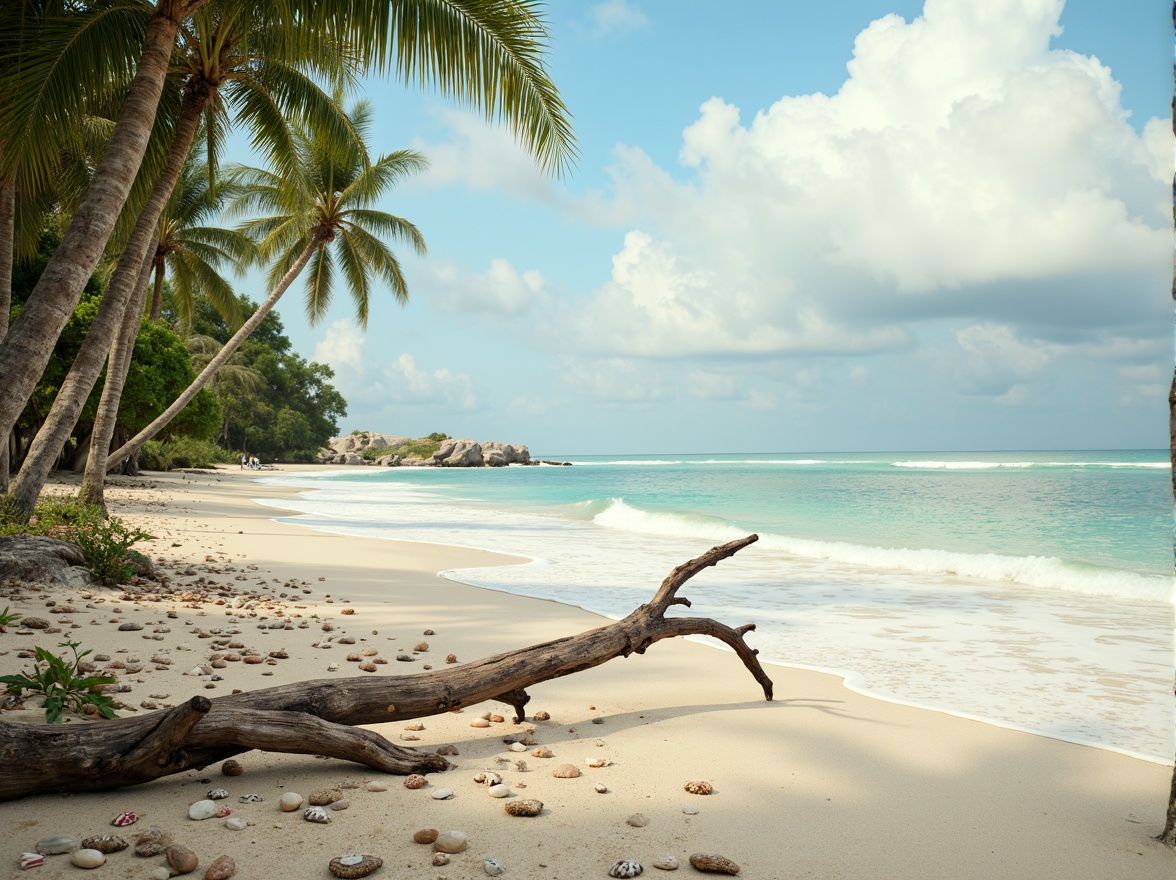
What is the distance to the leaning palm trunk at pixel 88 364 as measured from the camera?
8.72 m

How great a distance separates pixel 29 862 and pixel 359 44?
287 inches

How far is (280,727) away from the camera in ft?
10.1

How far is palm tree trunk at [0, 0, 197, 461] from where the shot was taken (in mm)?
5801

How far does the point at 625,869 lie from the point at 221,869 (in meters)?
1.30

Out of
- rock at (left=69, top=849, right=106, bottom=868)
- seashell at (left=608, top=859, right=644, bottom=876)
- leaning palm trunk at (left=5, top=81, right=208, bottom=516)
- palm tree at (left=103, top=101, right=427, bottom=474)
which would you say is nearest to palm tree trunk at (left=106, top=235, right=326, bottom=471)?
palm tree at (left=103, top=101, right=427, bottom=474)

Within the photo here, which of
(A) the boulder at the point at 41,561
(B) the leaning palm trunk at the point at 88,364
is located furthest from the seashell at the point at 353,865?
(B) the leaning palm trunk at the point at 88,364

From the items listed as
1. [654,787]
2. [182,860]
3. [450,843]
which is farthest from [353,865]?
[654,787]

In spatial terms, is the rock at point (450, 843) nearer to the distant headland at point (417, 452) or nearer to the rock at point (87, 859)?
the rock at point (87, 859)

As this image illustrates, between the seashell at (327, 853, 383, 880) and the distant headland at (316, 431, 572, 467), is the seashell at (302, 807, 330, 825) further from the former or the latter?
the distant headland at (316, 431, 572, 467)

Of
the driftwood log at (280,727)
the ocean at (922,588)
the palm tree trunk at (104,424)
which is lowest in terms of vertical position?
the ocean at (922,588)

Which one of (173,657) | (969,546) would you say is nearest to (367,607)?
(173,657)

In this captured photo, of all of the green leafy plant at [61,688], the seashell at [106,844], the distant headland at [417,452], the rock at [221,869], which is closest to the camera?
the rock at [221,869]

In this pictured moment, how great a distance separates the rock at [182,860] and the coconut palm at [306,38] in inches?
185

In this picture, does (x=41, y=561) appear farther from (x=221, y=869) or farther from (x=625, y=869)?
(x=625, y=869)
